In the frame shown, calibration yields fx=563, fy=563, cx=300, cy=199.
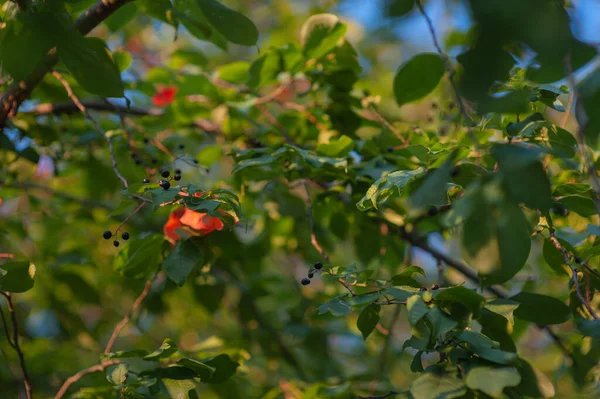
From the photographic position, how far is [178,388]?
975 mm

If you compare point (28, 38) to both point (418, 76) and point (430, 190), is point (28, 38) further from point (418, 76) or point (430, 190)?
point (418, 76)

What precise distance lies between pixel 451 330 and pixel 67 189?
169 cm

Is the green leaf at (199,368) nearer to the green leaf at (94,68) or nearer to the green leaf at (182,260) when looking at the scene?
the green leaf at (182,260)

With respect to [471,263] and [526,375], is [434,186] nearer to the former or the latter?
[471,263]

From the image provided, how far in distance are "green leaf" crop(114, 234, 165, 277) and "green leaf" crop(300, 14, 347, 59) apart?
1.93ft

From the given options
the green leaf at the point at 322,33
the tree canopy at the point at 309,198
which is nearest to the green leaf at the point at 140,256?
the tree canopy at the point at 309,198

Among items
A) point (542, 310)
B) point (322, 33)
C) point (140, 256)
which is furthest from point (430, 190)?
point (322, 33)

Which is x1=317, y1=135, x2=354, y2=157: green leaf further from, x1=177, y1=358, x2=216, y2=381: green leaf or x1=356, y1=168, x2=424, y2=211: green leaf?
x1=177, y1=358, x2=216, y2=381: green leaf

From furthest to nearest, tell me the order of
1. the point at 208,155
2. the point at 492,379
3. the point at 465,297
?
1. the point at 208,155
2. the point at 465,297
3. the point at 492,379

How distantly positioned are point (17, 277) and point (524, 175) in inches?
33.6

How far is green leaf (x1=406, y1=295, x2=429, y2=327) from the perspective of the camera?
0.72 m

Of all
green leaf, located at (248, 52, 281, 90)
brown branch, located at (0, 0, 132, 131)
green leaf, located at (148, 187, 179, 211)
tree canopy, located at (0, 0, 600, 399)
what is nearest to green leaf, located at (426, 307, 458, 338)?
tree canopy, located at (0, 0, 600, 399)

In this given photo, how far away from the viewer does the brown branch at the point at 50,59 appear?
3.31ft

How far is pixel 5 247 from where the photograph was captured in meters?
1.94
